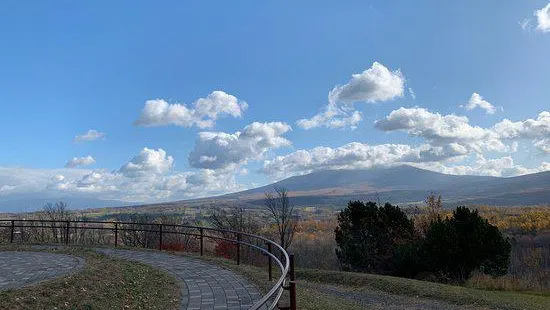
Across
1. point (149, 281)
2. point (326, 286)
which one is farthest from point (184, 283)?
point (326, 286)

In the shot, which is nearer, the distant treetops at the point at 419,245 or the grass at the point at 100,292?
the grass at the point at 100,292

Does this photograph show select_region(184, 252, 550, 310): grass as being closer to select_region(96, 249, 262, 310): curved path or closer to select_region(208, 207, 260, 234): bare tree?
select_region(96, 249, 262, 310): curved path

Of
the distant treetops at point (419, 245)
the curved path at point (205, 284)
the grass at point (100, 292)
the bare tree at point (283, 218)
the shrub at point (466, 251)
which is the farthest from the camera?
the bare tree at point (283, 218)

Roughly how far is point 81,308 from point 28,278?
3.06m

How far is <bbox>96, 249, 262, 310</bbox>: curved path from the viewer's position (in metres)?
9.34

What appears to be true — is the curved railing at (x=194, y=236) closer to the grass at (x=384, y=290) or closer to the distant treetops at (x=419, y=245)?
the grass at (x=384, y=290)

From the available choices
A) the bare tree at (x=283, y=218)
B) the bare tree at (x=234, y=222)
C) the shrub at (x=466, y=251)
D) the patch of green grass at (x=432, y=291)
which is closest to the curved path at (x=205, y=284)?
the patch of green grass at (x=432, y=291)

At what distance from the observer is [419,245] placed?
83.6 feet

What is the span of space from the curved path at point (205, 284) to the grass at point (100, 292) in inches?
13.5

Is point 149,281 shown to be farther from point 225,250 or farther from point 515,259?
point 515,259

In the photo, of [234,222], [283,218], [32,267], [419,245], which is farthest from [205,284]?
[283,218]

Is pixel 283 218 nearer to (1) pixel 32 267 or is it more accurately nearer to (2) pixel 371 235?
(2) pixel 371 235

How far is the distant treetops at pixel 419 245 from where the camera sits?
2358 centimetres

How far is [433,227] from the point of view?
2492 cm
